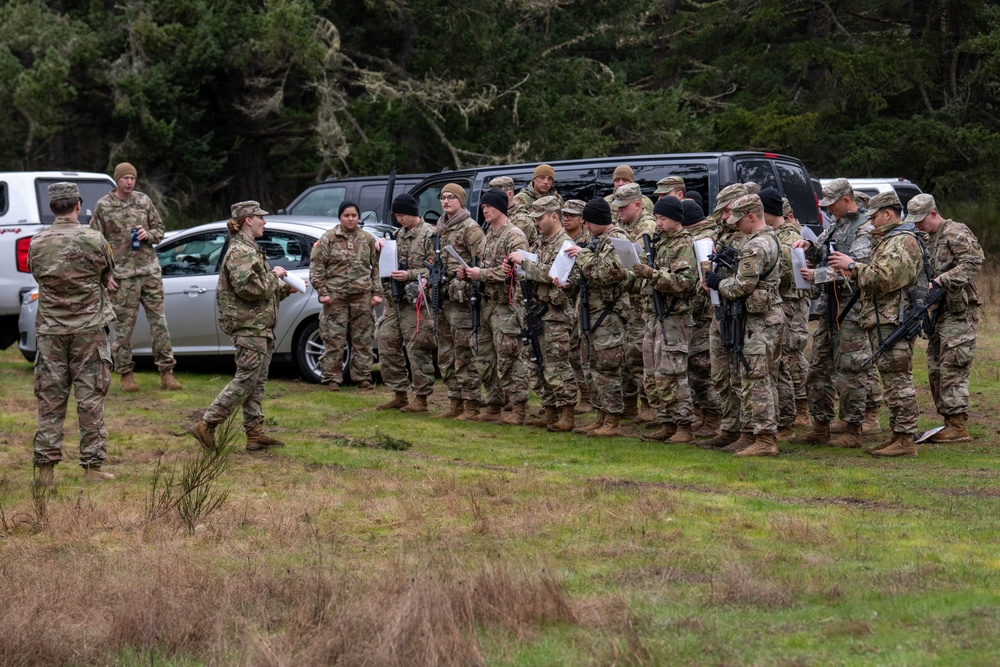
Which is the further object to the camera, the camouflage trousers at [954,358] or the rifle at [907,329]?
the camouflage trousers at [954,358]

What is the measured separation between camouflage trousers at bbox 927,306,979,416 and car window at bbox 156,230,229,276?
725 centimetres

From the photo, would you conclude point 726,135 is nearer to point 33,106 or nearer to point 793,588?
point 33,106

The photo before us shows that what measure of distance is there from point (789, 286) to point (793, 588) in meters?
4.61

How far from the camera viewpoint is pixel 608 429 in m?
10.7

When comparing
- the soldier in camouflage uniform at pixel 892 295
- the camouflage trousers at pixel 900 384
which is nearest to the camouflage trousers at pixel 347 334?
the soldier in camouflage uniform at pixel 892 295

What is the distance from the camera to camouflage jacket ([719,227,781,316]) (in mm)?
9289

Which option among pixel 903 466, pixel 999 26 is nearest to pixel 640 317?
pixel 903 466

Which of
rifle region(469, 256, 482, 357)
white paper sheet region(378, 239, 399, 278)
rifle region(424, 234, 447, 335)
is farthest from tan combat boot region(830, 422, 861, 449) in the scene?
white paper sheet region(378, 239, 399, 278)

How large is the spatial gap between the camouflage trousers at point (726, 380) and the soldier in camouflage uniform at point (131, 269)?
5.84 m

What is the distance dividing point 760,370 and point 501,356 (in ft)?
8.45

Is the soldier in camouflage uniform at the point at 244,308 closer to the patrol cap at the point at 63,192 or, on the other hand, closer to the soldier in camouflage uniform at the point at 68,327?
the soldier in camouflage uniform at the point at 68,327

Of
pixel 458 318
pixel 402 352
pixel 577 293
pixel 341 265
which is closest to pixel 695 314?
pixel 577 293

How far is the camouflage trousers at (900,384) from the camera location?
9.60 metres

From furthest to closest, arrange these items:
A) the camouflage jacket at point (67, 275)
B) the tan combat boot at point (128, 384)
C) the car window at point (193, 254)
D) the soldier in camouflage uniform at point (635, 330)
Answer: the car window at point (193, 254), the tan combat boot at point (128, 384), the soldier in camouflage uniform at point (635, 330), the camouflage jacket at point (67, 275)
